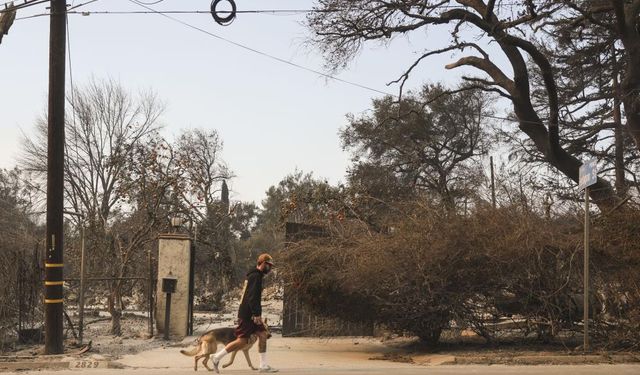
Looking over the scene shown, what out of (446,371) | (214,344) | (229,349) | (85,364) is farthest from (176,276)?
(446,371)

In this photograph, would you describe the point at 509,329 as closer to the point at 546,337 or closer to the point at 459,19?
the point at 546,337

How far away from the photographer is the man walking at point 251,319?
10648mm

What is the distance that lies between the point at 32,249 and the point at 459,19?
39.8 feet

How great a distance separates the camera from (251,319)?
35.2ft

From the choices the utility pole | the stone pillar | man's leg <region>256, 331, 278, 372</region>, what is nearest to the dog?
man's leg <region>256, 331, 278, 372</region>

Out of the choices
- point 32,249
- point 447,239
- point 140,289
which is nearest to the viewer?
point 447,239

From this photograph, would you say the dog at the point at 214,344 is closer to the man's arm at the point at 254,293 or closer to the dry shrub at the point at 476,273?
the man's arm at the point at 254,293

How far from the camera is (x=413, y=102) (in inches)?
1513

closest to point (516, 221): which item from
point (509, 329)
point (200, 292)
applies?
point (509, 329)

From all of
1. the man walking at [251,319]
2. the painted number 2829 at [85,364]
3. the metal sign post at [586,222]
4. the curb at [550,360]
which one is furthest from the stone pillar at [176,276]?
the metal sign post at [586,222]

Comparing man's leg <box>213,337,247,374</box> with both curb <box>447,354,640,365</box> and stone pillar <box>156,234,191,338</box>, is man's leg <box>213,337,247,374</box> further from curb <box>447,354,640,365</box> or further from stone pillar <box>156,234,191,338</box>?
stone pillar <box>156,234,191,338</box>

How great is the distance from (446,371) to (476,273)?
91.7 inches

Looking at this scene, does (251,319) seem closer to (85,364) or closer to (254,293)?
(254,293)

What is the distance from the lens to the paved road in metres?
10.6
